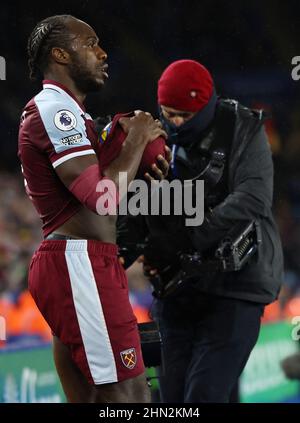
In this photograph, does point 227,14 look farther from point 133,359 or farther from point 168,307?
point 133,359

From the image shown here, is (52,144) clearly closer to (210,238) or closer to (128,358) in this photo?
(128,358)

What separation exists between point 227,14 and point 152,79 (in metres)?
1.33

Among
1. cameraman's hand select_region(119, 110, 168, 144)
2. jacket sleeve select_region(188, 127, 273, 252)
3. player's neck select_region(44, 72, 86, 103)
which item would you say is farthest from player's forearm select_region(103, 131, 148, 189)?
jacket sleeve select_region(188, 127, 273, 252)

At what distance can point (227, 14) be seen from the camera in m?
5.71

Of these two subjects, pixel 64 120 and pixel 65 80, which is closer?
pixel 64 120

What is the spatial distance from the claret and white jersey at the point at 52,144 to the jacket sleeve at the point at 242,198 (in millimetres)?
661

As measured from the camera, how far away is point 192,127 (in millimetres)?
3002

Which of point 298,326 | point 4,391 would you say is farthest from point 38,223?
point 298,326

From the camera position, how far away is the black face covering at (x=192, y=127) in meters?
3.00

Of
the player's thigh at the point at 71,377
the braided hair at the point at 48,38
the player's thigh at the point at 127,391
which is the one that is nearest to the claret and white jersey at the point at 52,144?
the braided hair at the point at 48,38

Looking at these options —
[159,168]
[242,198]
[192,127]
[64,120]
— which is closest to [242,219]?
[242,198]

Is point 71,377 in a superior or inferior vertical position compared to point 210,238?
inferior

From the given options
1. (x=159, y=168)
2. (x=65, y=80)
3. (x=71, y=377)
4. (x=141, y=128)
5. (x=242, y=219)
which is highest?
(x=65, y=80)

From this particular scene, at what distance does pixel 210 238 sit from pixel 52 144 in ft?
2.86
